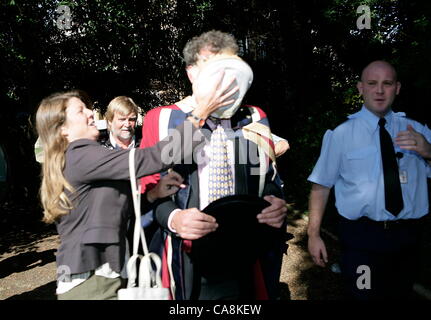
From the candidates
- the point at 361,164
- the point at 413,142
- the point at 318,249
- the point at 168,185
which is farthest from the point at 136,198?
the point at 413,142

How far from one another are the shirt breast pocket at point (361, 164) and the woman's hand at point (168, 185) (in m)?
1.24

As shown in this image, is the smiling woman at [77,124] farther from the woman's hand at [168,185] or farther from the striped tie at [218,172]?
the striped tie at [218,172]

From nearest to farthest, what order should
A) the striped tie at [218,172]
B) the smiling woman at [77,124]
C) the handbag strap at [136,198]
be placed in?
1. the handbag strap at [136,198]
2. the striped tie at [218,172]
3. the smiling woman at [77,124]

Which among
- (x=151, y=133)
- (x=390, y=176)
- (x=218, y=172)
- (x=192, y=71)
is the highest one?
(x=192, y=71)

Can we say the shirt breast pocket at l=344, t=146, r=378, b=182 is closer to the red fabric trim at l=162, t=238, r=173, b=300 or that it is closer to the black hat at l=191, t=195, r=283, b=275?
the black hat at l=191, t=195, r=283, b=275

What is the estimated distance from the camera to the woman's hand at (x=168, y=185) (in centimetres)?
179

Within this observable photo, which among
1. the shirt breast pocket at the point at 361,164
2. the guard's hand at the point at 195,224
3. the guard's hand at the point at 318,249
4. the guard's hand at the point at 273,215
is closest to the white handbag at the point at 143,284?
the guard's hand at the point at 195,224

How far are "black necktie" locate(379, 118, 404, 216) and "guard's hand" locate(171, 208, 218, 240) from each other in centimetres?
132

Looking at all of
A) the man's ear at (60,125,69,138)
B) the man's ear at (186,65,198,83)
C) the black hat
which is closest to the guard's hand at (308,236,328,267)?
the black hat

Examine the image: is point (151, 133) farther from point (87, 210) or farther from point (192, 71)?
point (87, 210)

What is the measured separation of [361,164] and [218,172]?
3.80 feet

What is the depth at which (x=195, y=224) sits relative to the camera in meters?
1.60
